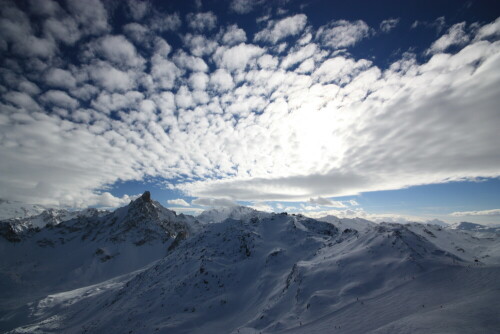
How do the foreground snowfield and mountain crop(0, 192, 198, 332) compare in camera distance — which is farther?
mountain crop(0, 192, 198, 332)

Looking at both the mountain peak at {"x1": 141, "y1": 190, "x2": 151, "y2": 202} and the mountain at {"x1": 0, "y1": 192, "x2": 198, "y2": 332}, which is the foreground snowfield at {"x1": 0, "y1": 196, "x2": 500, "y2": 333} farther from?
the mountain peak at {"x1": 141, "y1": 190, "x2": 151, "y2": 202}

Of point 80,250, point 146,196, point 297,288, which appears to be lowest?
point 80,250

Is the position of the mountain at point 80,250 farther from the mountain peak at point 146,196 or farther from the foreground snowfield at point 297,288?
the foreground snowfield at point 297,288

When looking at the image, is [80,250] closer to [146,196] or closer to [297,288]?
[146,196]

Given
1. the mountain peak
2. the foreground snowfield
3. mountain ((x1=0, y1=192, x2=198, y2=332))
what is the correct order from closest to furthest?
the foreground snowfield < mountain ((x1=0, y1=192, x2=198, y2=332)) < the mountain peak

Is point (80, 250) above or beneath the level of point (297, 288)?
beneath

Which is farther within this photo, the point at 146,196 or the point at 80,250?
the point at 146,196

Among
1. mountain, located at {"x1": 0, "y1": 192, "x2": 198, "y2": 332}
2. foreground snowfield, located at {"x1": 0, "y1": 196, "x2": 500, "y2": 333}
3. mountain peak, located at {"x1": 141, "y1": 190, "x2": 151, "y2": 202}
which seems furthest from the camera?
mountain peak, located at {"x1": 141, "y1": 190, "x2": 151, "y2": 202}

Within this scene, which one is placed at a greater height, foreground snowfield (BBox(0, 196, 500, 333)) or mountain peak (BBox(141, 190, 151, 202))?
mountain peak (BBox(141, 190, 151, 202))

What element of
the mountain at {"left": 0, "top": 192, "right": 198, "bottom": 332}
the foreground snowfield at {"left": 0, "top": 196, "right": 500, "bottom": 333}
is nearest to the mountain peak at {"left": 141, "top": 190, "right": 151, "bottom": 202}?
the mountain at {"left": 0, "top": 192, "right": 198, "bottom": 332}

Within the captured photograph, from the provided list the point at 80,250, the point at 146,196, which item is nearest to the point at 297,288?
the point at 80,250

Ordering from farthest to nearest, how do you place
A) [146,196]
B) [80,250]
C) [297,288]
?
1. [146,196]
2. [80,250]
3. [297,288]

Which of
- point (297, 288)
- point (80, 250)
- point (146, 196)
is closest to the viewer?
point (297, 288)

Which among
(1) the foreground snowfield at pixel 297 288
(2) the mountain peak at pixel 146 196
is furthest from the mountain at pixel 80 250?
(1) the foreground snowfield at pixel 297 288
